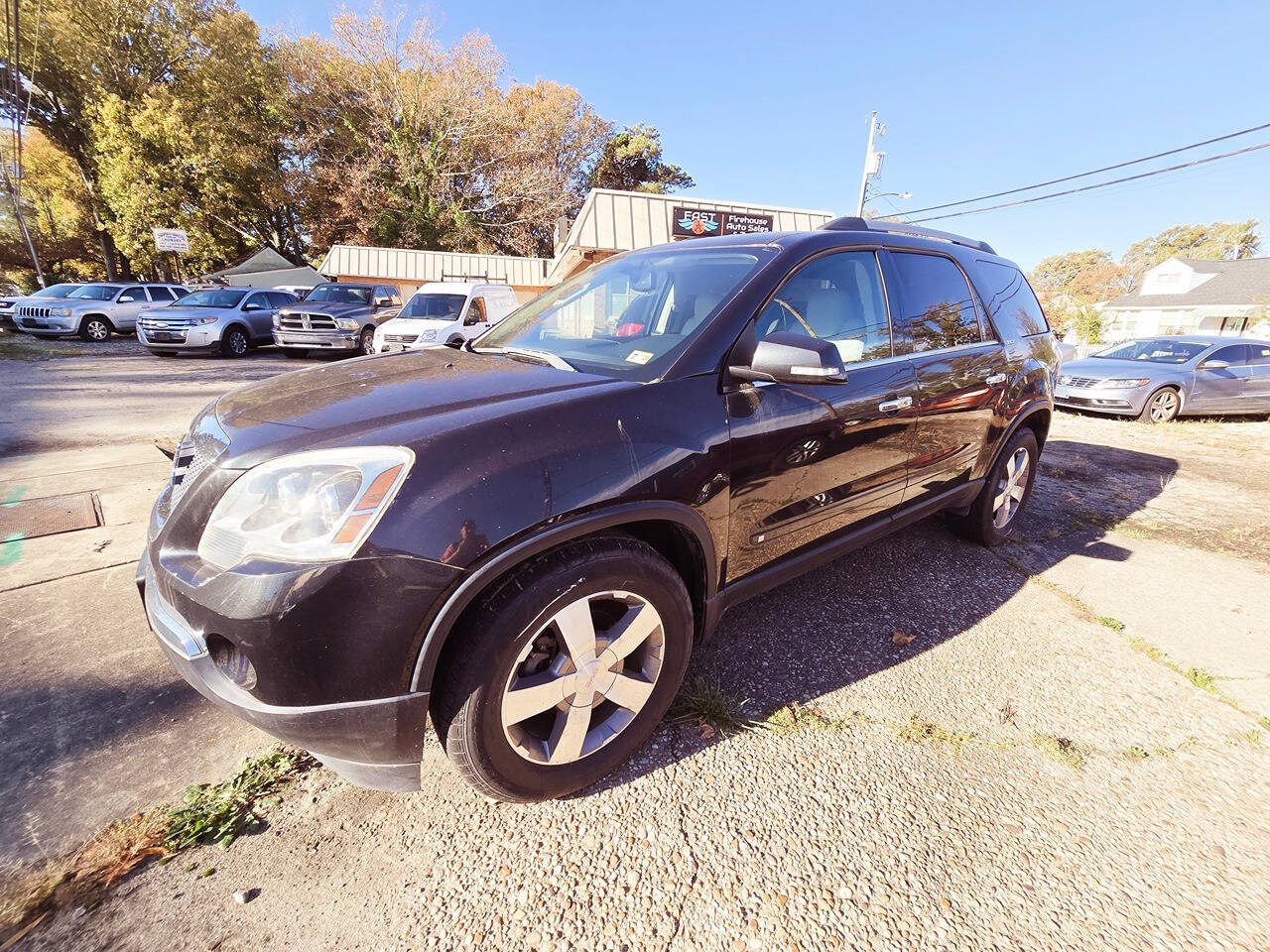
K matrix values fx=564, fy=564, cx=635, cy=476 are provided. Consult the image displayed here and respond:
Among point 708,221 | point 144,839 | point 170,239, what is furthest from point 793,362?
point 170,239

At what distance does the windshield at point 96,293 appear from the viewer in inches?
637

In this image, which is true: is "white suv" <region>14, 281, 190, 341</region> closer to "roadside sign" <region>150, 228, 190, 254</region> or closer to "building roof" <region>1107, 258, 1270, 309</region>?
"roadside sign" <region>150, 228, 190, 254</region>

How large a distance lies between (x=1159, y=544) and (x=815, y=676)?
3.45m

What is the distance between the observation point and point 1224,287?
36.0 m

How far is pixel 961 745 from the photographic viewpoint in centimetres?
211

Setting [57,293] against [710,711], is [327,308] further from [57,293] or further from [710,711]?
[710,711]

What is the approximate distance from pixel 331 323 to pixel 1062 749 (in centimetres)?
1522

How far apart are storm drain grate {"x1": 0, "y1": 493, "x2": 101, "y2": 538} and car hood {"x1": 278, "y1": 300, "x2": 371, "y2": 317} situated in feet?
35.7

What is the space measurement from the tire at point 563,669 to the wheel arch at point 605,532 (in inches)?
2.6

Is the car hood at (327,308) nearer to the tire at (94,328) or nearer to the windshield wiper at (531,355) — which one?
the tire at (94,328)

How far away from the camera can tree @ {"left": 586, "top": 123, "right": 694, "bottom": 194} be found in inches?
1465

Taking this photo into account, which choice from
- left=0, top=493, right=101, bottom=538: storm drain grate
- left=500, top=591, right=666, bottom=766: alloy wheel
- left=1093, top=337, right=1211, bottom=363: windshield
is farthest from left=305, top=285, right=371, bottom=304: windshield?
left=1093, top=337, right=1211, bottom=363: windshield

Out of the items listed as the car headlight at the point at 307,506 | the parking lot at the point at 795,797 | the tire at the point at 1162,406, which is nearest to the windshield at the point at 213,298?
the parking lot at the point at 795,797

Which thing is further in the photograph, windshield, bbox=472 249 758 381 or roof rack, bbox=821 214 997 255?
roof rack, bbox=821 214 997 255
